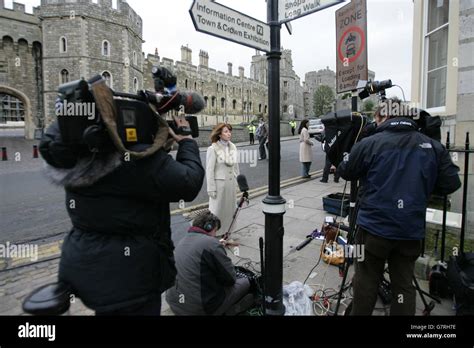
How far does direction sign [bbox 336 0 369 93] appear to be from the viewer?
357 cm

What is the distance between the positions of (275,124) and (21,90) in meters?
41.5

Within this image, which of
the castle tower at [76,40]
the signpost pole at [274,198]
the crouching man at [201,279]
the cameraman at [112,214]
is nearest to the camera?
the cameraman at [112,214]

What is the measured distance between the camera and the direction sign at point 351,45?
11.7ft

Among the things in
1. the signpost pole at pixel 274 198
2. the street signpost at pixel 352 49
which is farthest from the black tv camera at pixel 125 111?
the street signpost at pixel 352 49

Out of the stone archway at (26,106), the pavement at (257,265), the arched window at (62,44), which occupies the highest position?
the arched window at (62,44)

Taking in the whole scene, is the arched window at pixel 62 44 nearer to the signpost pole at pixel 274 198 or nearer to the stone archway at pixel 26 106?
the stone archway at pixel 26 106

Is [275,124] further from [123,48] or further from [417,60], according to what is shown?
[123,48]

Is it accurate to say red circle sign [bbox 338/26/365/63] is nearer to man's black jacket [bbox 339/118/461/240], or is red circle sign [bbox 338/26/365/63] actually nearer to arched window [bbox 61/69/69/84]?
man's black jacket [bbox 339/118/461/240]

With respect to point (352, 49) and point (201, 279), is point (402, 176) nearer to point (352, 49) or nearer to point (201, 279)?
point (201, 279)

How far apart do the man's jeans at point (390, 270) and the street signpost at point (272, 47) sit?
694 millimetres

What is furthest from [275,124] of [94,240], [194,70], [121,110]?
[194,70]

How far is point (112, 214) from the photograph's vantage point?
170 centimetres

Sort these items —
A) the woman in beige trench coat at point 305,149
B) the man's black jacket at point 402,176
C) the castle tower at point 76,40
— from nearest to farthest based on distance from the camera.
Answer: the man's black jacket at point 402,176 → the woman in beige trench coat at point 305,149 → the castle tower at point 76,40

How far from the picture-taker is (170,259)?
196 cm
